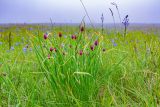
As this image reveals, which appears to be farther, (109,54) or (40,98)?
(109,54)

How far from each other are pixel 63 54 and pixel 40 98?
0.40 m

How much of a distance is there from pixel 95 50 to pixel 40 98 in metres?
0.59

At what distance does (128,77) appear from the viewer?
3027 mm

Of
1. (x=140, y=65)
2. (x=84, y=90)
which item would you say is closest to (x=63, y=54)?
(x=84, y=90)

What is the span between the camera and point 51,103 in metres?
2.44

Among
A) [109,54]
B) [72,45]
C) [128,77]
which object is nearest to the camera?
[72,45]

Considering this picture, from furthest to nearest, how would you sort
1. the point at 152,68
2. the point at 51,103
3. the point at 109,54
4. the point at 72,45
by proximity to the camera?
the point at 109,54, the point at 152,68, the point at 72,45, the point at 51,103

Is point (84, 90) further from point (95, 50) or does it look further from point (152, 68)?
point (152, 68)

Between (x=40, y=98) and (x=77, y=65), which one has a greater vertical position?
(x=77, y=65)

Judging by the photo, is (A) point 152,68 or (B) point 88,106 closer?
(B) point 88,106

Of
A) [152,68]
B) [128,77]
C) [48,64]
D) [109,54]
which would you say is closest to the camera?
[48,64]

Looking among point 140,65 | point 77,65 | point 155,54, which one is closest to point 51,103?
point 77,65

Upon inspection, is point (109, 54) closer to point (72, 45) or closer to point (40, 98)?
point (72, 45)

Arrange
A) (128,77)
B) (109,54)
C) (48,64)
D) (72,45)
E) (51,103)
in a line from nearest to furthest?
(51,103) → (48,64) → (72,45) → (128,77) → (109,54)
